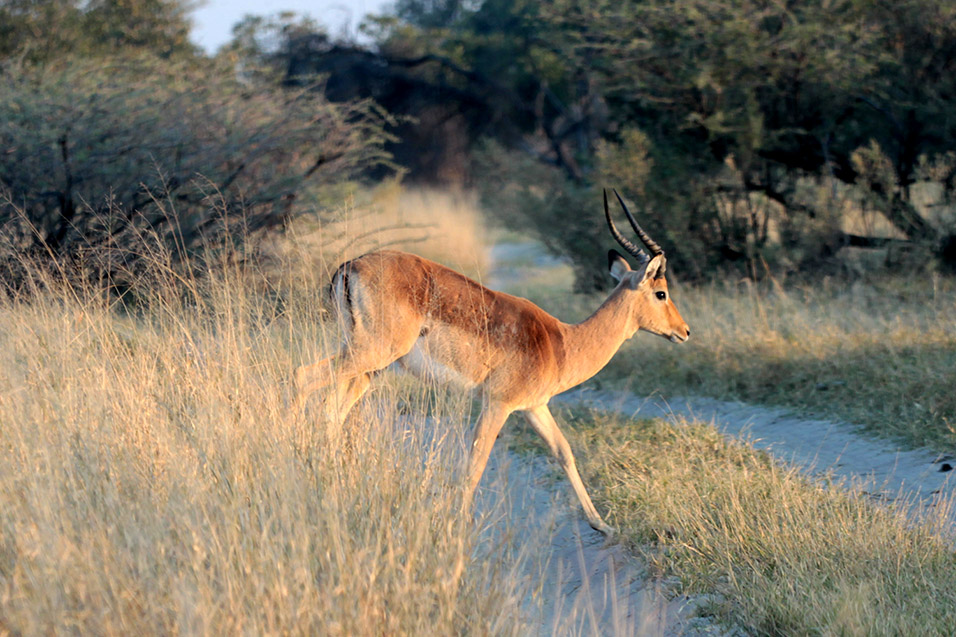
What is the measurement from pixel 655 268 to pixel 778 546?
2015mm

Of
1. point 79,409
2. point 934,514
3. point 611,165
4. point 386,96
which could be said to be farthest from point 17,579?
point 386,96

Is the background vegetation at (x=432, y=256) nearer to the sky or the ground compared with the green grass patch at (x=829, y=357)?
nearer to the sky

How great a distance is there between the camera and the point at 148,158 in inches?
300

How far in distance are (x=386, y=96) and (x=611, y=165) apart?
610 inches

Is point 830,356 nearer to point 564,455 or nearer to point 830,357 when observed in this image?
point 830,357

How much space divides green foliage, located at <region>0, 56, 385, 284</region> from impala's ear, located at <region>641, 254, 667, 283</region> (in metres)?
2.90

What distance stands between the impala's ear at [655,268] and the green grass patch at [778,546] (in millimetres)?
1035

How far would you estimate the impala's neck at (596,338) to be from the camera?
5.21 m

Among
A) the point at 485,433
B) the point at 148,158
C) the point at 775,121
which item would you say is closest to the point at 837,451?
the point at 485,433

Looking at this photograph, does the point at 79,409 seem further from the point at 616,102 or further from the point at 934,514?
the point at 616,102

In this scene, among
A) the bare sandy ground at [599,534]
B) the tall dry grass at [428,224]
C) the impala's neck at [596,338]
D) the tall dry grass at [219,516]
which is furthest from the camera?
the tall dry grass at [428,224]

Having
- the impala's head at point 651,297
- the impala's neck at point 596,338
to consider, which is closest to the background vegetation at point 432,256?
the impala's neck at point 596,338

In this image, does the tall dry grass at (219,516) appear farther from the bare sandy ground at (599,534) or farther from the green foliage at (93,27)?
the green foliage at (93,27)

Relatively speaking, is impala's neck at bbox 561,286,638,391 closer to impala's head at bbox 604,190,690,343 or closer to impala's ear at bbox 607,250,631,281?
impala's head at bbox 604,190,690,343
